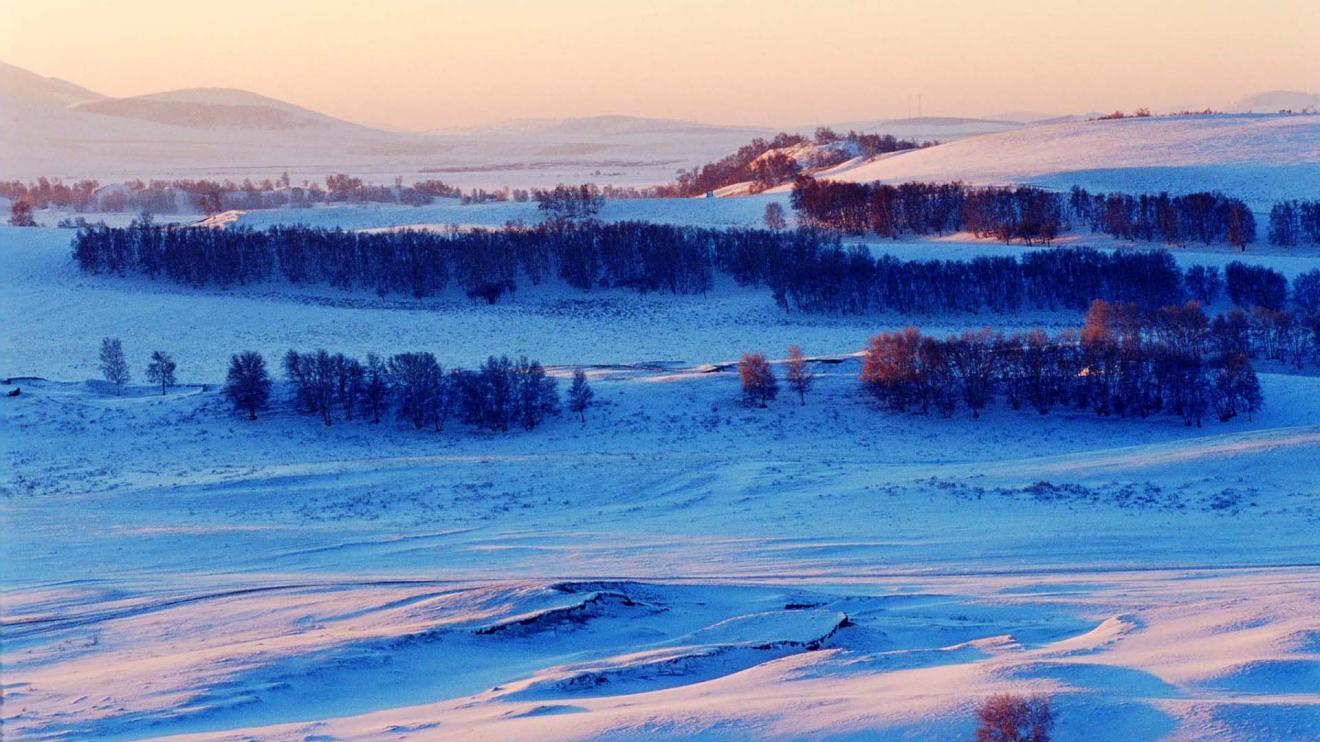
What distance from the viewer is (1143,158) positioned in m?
103

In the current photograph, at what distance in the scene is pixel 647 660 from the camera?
13.9 metres

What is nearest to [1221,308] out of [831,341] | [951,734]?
[831,341]

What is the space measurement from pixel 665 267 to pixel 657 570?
2019 inches

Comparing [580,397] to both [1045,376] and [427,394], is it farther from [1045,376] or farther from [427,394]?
[1045,376]

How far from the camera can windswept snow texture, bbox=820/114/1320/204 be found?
9075 centimetres

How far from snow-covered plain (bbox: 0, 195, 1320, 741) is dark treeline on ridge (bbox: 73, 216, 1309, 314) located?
22.0 m

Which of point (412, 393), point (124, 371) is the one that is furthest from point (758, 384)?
point (124, 371)

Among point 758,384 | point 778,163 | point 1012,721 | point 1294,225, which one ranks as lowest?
point 758,384

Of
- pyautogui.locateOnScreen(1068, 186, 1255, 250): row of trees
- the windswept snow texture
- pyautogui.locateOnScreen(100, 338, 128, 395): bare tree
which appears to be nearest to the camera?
pyautogui.locateOnScreen(100, 338, 128, 395): bare tree

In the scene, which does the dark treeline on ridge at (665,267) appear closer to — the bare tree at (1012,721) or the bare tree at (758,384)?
the bare tree at (758,384)

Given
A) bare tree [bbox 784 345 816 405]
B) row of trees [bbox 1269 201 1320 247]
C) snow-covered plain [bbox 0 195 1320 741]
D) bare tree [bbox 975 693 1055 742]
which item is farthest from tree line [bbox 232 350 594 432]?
row of trees [bbox 1269 201 1320 247]

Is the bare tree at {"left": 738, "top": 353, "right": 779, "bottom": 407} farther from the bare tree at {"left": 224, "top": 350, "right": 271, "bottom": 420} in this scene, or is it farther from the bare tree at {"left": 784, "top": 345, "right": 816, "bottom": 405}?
the bare tree at {"left": 224, "top": 350, "right": 271, "bottom": 420}

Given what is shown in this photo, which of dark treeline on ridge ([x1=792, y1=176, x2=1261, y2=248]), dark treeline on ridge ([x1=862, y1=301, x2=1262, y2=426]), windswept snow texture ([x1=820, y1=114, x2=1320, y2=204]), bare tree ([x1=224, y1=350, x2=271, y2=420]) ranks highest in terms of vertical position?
windswept snow texture ([x1=820, y1=114, x2=1320, y2=204])

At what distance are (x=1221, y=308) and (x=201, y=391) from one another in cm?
4412
